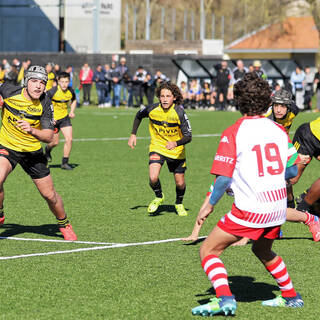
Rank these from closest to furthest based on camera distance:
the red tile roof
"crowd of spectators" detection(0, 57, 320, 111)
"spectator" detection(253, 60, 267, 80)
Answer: "spectator" detection(253, 60, 267, 80)
"crowd of spectators" detection(0, 57, 320, 111)
the red tile roof

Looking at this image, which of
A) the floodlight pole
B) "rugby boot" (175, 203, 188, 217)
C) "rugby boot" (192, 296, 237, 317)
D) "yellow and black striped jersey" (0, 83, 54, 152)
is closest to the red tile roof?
the floodlight pole

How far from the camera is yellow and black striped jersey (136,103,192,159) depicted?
37.6ft

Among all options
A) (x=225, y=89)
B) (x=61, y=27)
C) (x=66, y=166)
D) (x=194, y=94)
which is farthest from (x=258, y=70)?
(x=61, y=27)

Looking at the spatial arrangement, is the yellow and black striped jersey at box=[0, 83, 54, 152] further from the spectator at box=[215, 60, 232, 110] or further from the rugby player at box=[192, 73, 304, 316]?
the spectator at box=[215, 60, 232, 110]

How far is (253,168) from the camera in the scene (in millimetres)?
6199

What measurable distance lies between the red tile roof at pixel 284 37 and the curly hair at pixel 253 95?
60872mm

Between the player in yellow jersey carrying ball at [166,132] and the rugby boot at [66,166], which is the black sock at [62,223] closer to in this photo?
the player in yellow jersey carrying ball at [166,132]

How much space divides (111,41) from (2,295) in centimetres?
6696

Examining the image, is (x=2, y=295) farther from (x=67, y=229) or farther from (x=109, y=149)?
(x=109, y=149)

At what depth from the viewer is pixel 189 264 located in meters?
8.44

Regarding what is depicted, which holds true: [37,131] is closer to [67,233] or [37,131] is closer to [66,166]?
[67,233]

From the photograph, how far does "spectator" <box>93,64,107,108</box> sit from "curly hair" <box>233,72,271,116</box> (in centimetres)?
3113

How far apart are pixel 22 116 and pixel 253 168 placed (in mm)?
3861

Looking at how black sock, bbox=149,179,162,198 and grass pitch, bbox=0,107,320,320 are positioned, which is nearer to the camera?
grass pitch, bbox=0,107,320,320
